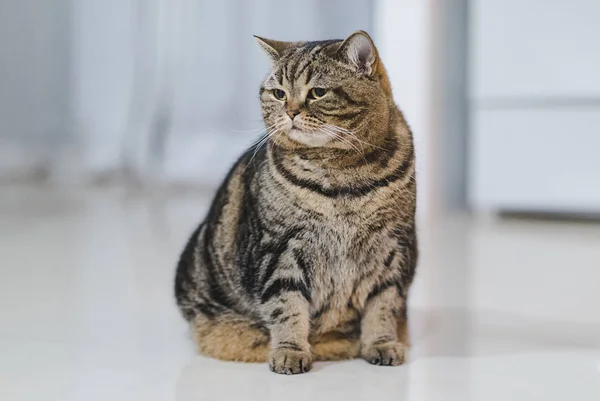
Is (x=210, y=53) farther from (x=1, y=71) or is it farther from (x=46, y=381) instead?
(x=46, y=381)

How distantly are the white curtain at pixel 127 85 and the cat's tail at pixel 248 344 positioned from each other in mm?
2602

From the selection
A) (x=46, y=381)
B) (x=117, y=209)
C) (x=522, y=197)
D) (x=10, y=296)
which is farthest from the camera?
(x=117, y=209)

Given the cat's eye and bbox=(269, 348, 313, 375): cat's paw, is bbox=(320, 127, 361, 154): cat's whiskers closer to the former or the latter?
the cat's eye

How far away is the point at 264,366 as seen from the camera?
1.30m

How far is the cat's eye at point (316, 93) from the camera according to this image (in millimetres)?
1237

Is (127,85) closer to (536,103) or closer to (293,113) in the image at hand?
(536,103)

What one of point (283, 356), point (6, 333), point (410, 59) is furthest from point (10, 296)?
point (410, 59)

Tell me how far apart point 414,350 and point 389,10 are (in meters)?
2.59

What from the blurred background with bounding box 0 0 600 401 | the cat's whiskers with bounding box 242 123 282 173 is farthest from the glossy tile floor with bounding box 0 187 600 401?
the cat's whiskers with bounding box 242 123 282 173

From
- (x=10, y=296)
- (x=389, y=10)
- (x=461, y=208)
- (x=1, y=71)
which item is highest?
(x=389, y=10)

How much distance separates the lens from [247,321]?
135 centimetres

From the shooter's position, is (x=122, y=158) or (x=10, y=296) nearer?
(x=10, y=296)

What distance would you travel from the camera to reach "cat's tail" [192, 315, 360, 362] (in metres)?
1.33

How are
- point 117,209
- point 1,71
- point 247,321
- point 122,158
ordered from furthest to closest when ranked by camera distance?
point 122,158
point 1,71
point 117,209
point 247,321
